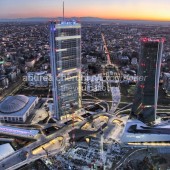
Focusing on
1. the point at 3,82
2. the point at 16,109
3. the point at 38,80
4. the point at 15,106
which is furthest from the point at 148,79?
the point at 3,82

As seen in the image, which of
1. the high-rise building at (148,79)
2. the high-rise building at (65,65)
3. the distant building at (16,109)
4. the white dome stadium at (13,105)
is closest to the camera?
the high-rise building at (148,79)

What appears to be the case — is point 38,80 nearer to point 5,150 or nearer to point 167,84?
point 5,150

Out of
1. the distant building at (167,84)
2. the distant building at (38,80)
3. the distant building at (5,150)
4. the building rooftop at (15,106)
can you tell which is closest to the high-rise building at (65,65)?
the building rooftop at (15,106)

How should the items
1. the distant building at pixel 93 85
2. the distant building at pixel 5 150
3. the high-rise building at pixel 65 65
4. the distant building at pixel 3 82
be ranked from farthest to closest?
the distant building at pixel 3 82 < the distant building at pixel 93 85 < the high-rise building at pixel 65 65 < the distant building at pixel 5 150

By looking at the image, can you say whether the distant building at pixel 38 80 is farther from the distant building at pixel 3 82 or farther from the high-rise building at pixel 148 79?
the high-rise building at pixel 148 79

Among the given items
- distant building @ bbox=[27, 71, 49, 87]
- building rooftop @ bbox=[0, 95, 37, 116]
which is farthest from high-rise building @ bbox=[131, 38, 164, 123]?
distant building @ bbox=[27, 71, 49, 87]

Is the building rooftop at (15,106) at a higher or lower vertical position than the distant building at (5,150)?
higher

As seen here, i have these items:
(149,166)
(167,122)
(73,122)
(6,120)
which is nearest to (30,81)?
(6,120)
